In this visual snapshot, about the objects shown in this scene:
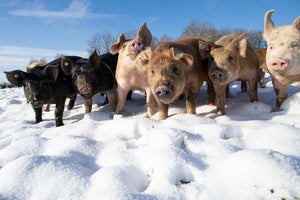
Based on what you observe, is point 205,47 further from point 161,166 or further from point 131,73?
point 161,166

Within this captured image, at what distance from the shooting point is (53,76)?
389cm

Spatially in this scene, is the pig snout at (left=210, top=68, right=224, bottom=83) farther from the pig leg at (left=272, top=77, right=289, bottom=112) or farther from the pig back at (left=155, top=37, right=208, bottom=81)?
the pig leg at (left=272, top=77, right=289, bottom=112)

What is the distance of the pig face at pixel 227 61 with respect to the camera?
3.02 metres

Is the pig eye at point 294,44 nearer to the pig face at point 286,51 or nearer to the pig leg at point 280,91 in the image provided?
the pig face at point 286,51

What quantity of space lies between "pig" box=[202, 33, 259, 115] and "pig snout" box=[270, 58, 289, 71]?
43 cm

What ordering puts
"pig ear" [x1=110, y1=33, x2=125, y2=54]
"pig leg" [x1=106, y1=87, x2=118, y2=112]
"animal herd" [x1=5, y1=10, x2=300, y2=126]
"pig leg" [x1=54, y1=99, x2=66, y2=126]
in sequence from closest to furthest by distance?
"animal herd" [x1=5, y1=10, x2=300, y2=126], "pig leg" [x1=54, y1=99, x2=66, y2=126], "pig ear" [x1=110, y1=33, x2=125, y2=54], "pig leg" [x1=106, y1=87, x2=118, y2=112]

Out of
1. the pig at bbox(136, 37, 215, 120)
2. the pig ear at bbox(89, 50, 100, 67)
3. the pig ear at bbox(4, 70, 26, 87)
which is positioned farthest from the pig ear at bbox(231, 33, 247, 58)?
the pig ear at bbox(4, 70, 26, 87)

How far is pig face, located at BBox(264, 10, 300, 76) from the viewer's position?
281cm

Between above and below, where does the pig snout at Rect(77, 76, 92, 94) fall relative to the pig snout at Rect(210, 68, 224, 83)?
below

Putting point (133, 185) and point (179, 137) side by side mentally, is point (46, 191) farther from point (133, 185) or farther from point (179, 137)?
point (179, 137)

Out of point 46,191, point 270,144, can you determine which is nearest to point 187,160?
point 270,144

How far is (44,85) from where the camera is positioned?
3738mm

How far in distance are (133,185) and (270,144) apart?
4.13ft

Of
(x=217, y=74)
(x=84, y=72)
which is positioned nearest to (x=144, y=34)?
(x=84, y=72)
